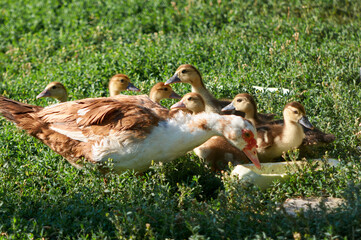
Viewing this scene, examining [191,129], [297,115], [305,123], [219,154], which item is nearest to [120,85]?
[219,154]

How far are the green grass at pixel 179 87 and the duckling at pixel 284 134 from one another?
0.52 m

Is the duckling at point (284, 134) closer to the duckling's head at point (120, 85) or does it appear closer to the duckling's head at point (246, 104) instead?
the duckling's head at point (246, 104)

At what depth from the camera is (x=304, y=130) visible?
255 inches

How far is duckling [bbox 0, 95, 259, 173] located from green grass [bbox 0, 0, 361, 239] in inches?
8.8

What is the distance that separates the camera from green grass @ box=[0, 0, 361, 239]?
454 cm

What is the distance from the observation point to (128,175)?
5688 millimetres

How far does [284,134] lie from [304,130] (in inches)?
13.9

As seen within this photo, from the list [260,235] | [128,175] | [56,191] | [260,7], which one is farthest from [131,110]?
[260,7]

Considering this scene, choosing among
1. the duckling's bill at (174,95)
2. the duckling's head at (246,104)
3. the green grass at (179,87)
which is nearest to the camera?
the green grass at (179,87)

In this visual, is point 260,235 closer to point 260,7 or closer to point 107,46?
point 107,46

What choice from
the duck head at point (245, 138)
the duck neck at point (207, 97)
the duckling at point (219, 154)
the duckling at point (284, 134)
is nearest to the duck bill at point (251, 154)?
the duck head at point (245, 138)

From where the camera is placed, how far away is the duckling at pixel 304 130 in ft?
20.5

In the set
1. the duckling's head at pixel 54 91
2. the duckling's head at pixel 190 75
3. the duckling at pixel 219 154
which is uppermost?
the duckling's head at pixel 190 75

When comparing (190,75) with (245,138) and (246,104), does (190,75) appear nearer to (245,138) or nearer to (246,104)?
(246,104)
